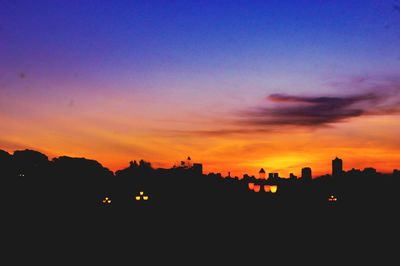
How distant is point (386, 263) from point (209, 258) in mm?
7315

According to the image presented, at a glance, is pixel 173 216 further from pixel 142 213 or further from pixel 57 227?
pixel 57 227

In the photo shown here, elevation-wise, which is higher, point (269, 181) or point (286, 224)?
point (269, 181)

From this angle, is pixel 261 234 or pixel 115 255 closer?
pixel 115 255

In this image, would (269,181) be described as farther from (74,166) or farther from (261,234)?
(74,166)

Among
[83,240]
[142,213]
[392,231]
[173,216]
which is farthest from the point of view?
[142,213]

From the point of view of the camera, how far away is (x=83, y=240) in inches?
902

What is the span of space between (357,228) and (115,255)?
566 inches

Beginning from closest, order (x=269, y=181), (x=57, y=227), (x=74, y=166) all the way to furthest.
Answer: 1. (x=269, y=181)
2. (x=57, y=227)
3. (x=74, y=166)

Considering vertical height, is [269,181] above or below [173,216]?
above

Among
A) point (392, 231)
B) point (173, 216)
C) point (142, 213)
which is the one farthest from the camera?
point (142, 213)

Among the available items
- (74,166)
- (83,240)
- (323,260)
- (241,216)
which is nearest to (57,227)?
(83,240)

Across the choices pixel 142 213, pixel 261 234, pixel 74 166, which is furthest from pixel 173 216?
pixel 74 166

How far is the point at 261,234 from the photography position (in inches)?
950

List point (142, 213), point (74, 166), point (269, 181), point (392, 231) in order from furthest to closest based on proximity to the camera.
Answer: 1. point (74, 166)
2. point (142, 213)
3. point (392, 231)
4. point (269, 181)
